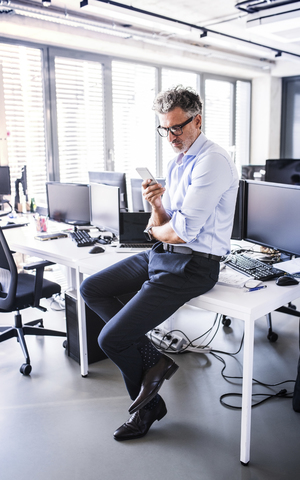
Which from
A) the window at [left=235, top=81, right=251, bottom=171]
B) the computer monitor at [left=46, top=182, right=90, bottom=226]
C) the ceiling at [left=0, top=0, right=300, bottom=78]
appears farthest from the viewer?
the window at [left=235, top=81, right=251, bottom=171]

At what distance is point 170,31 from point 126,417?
3900mm

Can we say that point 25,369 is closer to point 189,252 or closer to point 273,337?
point 189,252

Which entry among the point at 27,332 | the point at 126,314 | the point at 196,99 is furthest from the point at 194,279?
the point at 27,332

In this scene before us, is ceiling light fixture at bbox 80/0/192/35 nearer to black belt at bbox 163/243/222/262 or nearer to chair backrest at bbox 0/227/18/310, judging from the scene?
chair backrest at bbox 0/227/18/310

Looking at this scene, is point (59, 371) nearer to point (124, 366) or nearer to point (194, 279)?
point (124, 366)

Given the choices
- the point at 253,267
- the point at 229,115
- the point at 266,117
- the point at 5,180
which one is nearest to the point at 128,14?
the point at 5,180

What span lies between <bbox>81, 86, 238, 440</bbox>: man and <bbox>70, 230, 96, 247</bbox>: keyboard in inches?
30.8

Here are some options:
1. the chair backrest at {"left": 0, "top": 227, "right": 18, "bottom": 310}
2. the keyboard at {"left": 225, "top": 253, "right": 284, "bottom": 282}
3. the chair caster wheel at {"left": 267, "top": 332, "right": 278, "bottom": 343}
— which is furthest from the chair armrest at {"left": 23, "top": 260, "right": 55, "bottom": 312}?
the chair caster wheel at {"left": 267, "top": 332, "right": 278, "bottom": 343}

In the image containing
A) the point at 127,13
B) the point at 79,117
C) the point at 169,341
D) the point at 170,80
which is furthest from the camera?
the point at 170,80

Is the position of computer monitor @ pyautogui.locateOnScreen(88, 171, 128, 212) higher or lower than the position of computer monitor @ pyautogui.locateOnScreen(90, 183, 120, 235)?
higher

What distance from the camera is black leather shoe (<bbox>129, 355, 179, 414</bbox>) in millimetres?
2000

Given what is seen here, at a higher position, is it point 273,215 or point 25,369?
point 273,215

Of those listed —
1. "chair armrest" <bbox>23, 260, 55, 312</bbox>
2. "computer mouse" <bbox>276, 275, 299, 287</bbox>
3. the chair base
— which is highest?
"computer mouse" <bbox>276, 275, 299, 287</bbox>

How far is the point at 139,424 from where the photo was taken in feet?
6.88
